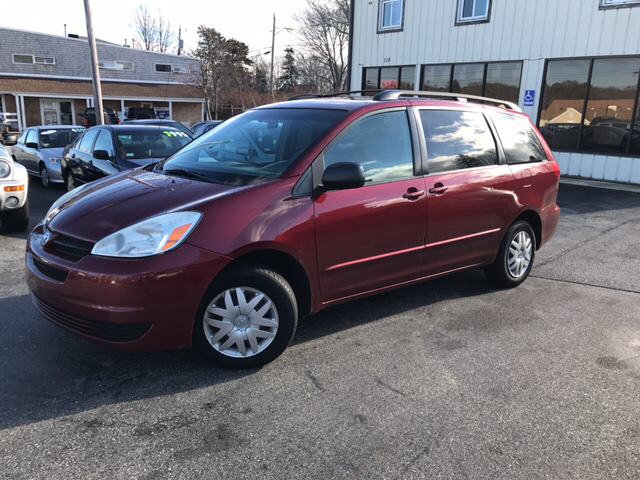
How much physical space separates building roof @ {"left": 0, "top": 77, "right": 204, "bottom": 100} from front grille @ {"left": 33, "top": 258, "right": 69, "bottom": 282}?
3726cm

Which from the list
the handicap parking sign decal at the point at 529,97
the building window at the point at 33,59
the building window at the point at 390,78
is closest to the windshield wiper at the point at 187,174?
the handicap parking sign decal at the point at 529,97

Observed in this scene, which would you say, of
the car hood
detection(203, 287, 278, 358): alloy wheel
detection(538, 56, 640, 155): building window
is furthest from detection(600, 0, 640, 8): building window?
detection(203, 287, 278, 358): alloy wheel

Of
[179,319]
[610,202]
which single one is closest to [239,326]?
[179,319]

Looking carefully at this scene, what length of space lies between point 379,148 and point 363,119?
0.84 ft

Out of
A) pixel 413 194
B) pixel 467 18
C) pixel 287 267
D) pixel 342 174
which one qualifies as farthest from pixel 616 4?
pixel 287 267

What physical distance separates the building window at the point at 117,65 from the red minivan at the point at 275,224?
3870 cm

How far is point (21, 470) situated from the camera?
2.34 metres

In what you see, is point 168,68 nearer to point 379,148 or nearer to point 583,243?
point 583,243

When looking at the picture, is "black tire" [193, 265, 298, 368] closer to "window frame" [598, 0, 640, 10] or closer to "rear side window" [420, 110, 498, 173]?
"rear side window" [420, 110, 498, 173]

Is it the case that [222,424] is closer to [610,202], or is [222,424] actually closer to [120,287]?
[120,287]

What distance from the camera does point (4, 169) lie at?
6.59m

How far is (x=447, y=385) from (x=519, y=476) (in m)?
0.85

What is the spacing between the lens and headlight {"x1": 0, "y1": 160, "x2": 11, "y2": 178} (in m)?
6.55

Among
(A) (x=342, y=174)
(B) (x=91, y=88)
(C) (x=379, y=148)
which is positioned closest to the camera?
(A) (x=342, y=174)
